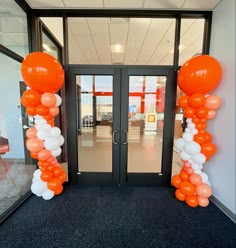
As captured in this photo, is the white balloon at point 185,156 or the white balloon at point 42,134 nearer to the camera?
the white balloon at point 42,134

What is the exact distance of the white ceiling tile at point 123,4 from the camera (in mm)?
2365

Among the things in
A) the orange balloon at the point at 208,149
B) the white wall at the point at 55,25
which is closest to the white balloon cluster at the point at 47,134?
the white wall at the point at 55,25

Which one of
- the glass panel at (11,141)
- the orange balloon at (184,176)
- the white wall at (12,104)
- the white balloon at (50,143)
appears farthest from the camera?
the white wall at (12,104)

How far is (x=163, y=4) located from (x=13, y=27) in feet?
8.40

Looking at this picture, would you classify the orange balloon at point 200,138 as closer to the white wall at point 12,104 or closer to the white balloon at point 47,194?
the white balloon at point 47,194

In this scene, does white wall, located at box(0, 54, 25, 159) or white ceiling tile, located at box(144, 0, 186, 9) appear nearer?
white ceiling tile, located at box(144, 0, 186, 9)

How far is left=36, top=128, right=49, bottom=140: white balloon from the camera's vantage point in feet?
7.20

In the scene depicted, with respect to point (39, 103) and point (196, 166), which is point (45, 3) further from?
point (196, 166)

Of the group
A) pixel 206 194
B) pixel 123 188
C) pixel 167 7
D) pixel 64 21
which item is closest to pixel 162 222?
pixel 206 194

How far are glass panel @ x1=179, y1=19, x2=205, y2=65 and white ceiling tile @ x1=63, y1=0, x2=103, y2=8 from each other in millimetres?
1531

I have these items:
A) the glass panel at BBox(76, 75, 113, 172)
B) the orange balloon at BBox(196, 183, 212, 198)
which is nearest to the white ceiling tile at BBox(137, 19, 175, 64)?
the glass panel at BBox(76, 75, 113, 172)

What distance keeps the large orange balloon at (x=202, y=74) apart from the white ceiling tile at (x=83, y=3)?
1.77m

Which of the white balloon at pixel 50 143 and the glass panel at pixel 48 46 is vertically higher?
the glass panel at pixel 48 46

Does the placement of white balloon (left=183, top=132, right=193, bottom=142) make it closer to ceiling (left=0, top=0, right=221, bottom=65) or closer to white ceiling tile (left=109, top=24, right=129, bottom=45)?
ceiling (left=0, top=0, right=221, bottom=65)
